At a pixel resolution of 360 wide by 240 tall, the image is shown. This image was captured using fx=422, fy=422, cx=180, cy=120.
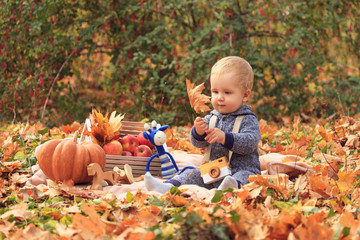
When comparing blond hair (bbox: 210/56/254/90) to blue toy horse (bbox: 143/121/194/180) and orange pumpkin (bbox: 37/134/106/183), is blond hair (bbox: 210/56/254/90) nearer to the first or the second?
blue toy horse (bbox: 143/121/194/180)

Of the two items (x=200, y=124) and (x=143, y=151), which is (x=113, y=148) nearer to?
(x=143, y=151)

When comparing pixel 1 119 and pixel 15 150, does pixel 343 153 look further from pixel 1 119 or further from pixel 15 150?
pixel 1 119

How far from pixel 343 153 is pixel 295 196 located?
1.46 meters

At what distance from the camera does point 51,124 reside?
6.52 meters

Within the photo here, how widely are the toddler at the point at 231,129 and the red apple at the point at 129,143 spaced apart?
0.77m

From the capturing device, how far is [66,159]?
9.91 feet

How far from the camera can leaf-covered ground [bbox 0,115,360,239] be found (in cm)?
171

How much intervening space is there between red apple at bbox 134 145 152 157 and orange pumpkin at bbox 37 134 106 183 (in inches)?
22.0

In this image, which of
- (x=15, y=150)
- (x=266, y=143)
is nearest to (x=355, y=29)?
(x=266, y=143)

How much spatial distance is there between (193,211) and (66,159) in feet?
5.00

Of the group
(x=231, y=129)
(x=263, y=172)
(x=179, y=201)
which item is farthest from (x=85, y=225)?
(x=263, y=172)

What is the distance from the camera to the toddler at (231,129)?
291 centimetres

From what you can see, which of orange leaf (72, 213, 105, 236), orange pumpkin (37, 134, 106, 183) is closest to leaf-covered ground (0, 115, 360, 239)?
orange leaf (72, 213, 105, 236)

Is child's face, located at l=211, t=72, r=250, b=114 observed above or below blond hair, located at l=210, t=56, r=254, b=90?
below
